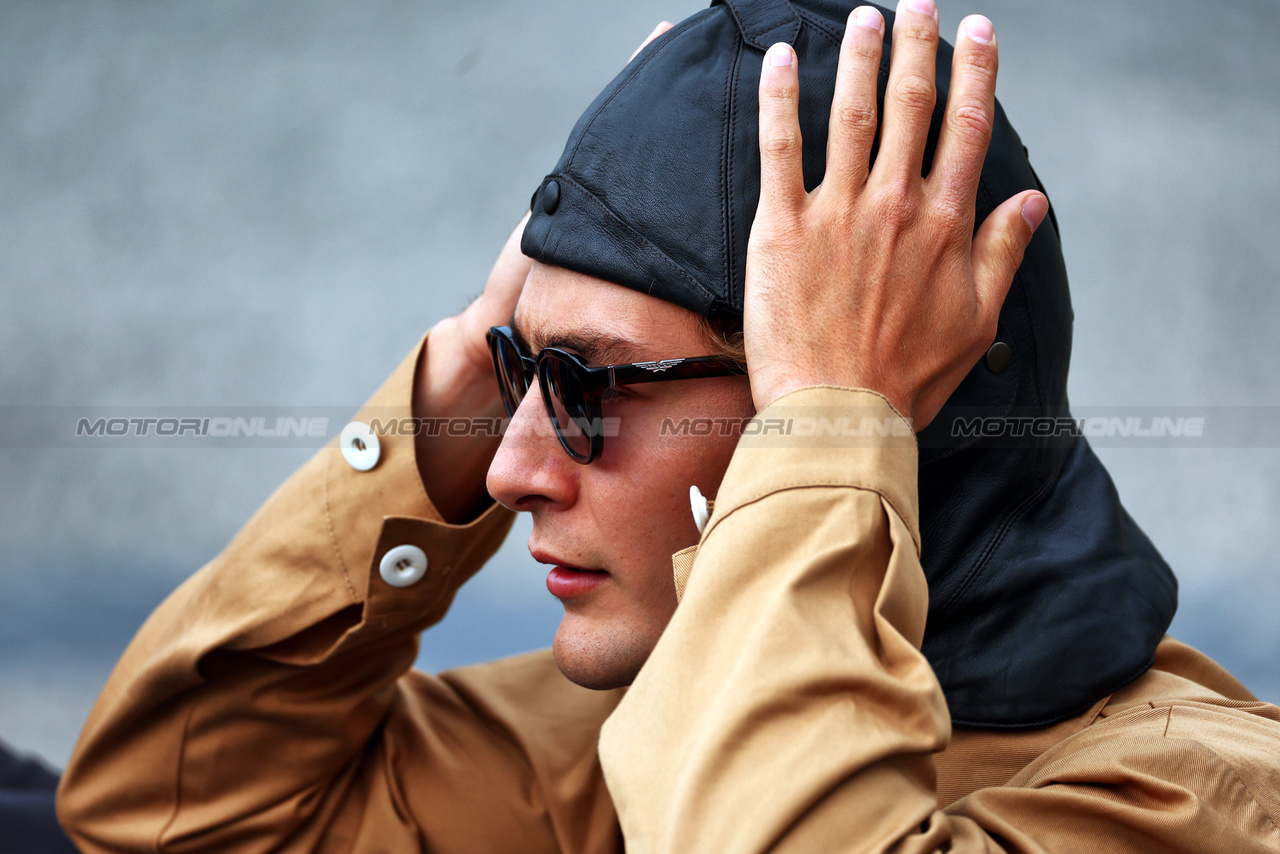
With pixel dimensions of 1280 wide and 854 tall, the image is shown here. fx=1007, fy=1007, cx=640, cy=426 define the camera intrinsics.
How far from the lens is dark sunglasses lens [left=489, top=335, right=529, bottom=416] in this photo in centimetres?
159

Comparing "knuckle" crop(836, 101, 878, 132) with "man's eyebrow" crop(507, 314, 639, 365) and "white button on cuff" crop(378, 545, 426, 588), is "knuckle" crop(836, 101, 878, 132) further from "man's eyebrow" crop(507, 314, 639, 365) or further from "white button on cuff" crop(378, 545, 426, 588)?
"white button on cuff" crop(378, 545, 426, 588)

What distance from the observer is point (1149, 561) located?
1546 millimetres

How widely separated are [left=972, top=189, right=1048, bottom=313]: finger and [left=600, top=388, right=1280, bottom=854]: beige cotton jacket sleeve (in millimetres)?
271

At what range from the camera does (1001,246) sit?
1296 mm

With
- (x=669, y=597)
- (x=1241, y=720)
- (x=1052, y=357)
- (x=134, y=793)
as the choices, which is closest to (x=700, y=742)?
(x=669, y=597)

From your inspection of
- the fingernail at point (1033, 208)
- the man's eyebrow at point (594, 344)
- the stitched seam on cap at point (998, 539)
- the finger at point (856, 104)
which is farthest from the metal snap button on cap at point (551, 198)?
the stitched seam on cap at point (998, 539)

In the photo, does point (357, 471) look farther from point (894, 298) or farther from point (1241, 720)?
point (1241, 720)

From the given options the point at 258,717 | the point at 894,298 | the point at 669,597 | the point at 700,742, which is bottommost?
the point at 258,717

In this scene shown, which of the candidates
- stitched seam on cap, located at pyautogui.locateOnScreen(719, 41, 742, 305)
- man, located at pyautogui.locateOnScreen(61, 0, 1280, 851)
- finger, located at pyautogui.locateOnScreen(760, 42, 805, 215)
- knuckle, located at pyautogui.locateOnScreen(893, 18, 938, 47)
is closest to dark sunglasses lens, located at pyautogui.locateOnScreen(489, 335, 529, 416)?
man, located at pyautogui.locateOnScreen(61, 0, 1280, 851)

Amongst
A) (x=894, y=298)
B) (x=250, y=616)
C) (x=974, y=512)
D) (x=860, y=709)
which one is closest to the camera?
(x=860, y=709)

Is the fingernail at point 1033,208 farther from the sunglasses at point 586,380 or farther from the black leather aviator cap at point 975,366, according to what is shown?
the sunglasses at point 586,380

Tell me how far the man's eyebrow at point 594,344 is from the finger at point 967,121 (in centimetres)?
46

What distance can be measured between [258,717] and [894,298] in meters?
1.40

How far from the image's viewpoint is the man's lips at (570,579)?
1.52 m
